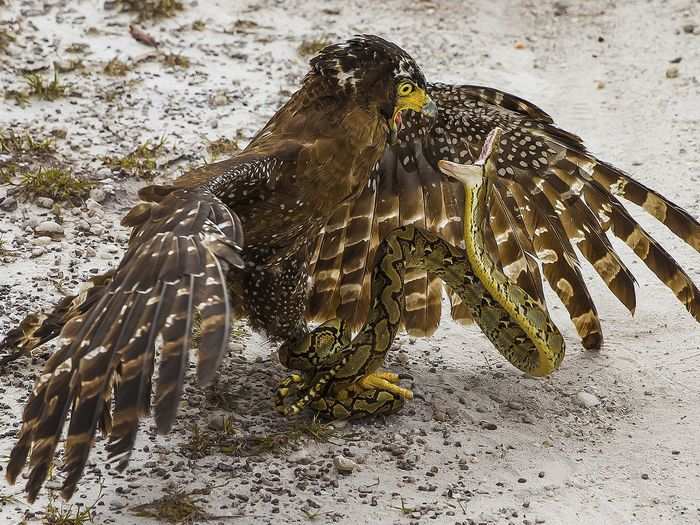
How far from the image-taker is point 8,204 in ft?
20.1

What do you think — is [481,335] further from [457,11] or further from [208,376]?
[457,11]

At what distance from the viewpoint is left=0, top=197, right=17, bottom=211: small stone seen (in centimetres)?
613

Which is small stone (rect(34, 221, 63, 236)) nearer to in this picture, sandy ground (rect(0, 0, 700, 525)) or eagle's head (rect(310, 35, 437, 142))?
sandy ground (rect(0, 0, 700, 525))

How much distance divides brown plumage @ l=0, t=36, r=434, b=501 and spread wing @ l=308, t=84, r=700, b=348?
19cm

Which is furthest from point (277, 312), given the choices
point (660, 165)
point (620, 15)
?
point (620, 15)

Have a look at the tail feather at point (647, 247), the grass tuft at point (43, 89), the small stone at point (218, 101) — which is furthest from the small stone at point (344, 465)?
the grass tuft at point (43, 89)

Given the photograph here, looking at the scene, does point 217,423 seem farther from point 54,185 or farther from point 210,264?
point 54,185

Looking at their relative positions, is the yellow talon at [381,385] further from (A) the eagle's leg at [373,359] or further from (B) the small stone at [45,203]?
(B) the small stone at [45,203]

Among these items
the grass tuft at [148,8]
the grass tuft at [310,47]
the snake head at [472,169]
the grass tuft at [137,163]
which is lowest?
the grass tuft at [137,163]

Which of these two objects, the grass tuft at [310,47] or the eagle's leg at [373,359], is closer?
the eagle's leg at [373,359]

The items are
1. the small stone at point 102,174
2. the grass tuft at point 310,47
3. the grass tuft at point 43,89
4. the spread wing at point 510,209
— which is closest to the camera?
the spread wing at point 510,209

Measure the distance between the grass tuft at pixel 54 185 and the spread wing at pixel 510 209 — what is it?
1885mm

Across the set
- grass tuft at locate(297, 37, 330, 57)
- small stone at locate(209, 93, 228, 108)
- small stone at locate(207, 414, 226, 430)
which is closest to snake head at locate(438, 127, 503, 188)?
small stone at locate(207, 414, 226, 430)

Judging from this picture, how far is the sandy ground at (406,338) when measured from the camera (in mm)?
4250
